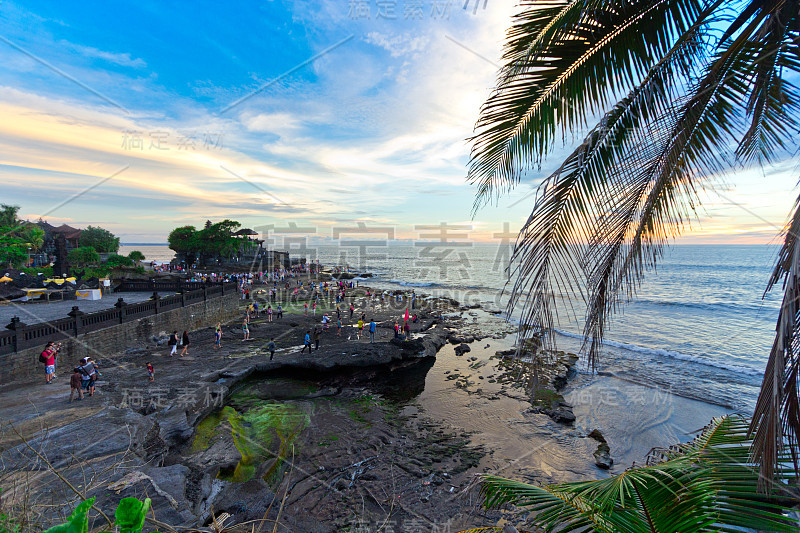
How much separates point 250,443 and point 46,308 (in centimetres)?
1731

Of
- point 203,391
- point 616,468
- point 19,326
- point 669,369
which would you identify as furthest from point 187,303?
point 669,369

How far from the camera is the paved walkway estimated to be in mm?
16250

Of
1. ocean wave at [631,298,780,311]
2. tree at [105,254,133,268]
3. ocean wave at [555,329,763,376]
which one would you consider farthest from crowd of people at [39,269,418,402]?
ocean wave at [631,298,780,311]

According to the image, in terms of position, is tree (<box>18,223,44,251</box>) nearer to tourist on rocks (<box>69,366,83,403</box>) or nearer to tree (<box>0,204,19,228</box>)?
tree (<box>0,204,19,228</box>)

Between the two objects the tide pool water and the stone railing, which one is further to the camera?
the tide pool water

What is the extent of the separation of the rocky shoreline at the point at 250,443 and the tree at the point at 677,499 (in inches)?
84.5

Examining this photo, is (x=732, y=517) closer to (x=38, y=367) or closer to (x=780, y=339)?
(x=780, y=339)

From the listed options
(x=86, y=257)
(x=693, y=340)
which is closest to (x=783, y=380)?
(x=693, y=340)

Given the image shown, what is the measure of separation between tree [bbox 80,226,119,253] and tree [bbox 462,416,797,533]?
65.9 meters

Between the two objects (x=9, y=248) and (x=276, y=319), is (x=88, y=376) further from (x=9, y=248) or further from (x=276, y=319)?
(x=9, y=248)

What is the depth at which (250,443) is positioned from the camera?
10.0 meters

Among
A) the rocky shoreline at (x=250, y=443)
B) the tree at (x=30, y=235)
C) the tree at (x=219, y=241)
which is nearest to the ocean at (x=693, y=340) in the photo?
the rocky shoreline at (x=250, y=443)

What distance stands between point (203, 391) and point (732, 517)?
13.5 m

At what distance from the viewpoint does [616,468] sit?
A: 10.1m
